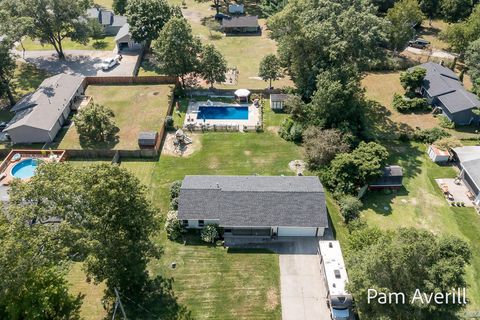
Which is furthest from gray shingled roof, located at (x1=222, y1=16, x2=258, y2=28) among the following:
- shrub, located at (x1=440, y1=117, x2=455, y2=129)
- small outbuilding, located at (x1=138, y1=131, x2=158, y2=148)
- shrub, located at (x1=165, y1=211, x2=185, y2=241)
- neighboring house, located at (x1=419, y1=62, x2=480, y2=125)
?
shrub, located at (x1=165, y1=211, x2=185, y2=241)

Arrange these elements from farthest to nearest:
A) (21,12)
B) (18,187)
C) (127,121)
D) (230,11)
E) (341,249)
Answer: (230,11), (21,12), (127,121), (341,249), (18,187)

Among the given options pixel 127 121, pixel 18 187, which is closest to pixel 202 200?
pixel 18 187

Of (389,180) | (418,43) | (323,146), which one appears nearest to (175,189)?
(323,146)

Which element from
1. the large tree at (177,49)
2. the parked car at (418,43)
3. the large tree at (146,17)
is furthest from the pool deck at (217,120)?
the parked car at (418,43)

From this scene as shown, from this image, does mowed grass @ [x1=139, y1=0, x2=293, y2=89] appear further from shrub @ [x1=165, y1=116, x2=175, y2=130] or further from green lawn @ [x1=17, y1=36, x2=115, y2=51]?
shrub @ [x1=165, y1=116, x2=175, y2=130]

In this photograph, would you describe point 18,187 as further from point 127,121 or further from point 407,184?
point 407,184

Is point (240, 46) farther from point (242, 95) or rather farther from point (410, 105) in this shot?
point (410, 105)

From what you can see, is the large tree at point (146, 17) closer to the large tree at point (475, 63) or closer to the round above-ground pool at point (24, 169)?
the round above-ground pool at point (24, 169)
